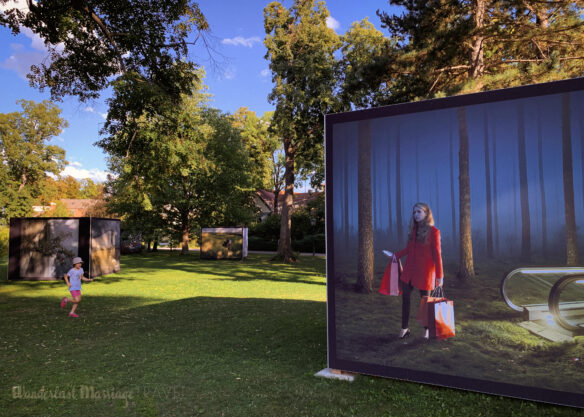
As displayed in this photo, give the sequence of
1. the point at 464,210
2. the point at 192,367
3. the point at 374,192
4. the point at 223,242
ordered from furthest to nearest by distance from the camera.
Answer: the point at 223,242 → the point at 192,367 → the point at 374,192 → the point at 464,210

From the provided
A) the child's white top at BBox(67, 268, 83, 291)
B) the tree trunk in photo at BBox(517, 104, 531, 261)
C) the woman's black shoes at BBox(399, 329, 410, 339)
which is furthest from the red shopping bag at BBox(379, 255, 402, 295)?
the child's white top at BBox(67, 268, 83, 291)

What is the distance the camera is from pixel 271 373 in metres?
Answer: 5.66

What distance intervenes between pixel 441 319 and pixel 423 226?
114 centimetres

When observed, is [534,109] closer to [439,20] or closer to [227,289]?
[439,20]

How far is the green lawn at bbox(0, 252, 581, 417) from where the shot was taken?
448cm

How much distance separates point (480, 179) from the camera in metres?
4.75

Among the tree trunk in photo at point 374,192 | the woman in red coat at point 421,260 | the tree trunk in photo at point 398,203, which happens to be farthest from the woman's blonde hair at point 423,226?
the tree trunk in photo at point 374,192

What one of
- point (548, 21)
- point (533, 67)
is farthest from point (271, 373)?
point (548, 21)

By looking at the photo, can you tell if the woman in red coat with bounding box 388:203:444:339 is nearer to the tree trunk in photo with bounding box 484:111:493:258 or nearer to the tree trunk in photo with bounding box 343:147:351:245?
the tree trunk in photo with bounding box 484:111:493:258

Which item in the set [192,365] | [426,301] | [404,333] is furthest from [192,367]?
[426,301]

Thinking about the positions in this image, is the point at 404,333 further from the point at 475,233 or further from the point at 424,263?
the point at 475,233

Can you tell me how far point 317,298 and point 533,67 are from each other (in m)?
9.79

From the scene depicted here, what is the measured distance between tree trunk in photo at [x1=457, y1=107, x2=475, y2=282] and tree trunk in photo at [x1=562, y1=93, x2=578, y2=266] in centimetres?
96

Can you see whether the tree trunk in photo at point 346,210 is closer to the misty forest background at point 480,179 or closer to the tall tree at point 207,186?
the misty forest background at point 480,179
